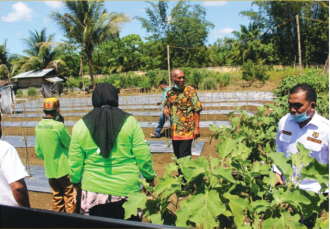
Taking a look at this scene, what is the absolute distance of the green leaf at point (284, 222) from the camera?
1.17 m

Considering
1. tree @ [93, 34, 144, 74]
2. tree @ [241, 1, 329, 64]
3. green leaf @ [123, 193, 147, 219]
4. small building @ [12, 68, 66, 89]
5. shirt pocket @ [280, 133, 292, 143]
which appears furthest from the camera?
tree @ [93, 34, 144, 74]

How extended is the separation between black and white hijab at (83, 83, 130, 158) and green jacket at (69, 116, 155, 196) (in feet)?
0.13

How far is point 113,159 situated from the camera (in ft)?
6.44

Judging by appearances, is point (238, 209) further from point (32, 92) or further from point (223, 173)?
point (32, 92)

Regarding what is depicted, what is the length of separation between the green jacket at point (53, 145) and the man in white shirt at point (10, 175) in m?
1.08

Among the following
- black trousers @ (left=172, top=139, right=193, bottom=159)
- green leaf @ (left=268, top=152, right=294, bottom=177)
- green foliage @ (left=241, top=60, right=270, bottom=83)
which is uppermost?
green foliage @ (left=241, top=60, right=270, bottom=83)

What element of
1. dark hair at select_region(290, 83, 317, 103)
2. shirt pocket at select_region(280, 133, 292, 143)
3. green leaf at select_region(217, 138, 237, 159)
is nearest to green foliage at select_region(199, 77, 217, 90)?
shirt pocket at select_region(280, 133, 292, 143)

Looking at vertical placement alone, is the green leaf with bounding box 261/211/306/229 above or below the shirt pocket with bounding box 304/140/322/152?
below

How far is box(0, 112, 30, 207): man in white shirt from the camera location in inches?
66.1

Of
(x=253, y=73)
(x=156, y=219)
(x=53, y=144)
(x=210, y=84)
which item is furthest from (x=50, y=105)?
(x=253, y=73)

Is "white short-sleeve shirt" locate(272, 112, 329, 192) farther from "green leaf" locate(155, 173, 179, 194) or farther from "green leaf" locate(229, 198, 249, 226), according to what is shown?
"green leaf" locate(155, 173, 179, 194)

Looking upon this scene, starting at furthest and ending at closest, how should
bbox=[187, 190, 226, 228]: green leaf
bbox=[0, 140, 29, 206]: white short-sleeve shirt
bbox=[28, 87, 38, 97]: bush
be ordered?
bbox=[28, 87, 38, 97]: bush, bbox=[0, 140, 29, 206]: white short-sleeve shirt, bbox=[187, 190, 226, 228]: green leaf

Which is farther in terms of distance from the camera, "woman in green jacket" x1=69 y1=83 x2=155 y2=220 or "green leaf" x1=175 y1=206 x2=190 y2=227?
"woman in green jacket" x1=69 y1=83 x2=155 y2=220

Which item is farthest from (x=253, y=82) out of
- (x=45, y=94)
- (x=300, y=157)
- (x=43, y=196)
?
(x=300, y=157)
